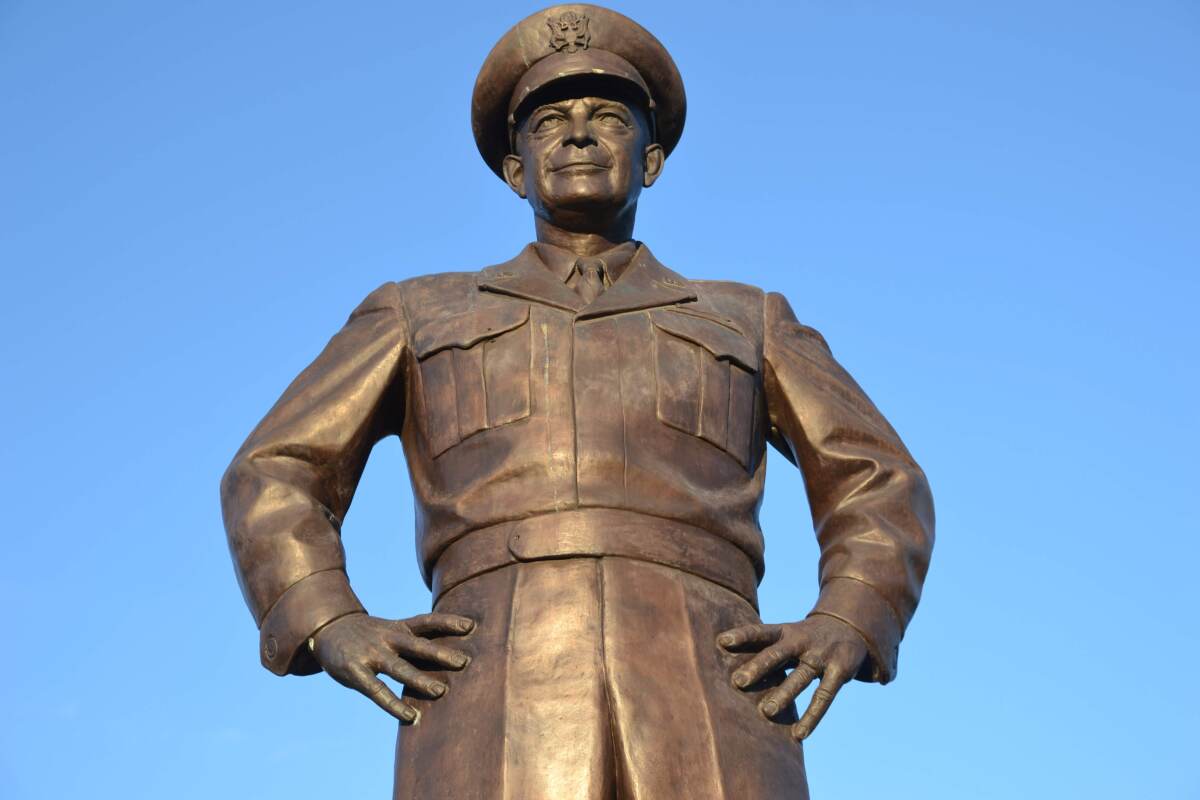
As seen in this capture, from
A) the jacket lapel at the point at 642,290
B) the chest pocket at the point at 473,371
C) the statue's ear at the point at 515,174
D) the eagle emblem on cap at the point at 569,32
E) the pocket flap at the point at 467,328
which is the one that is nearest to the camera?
the chest pocket at the point at 473,371

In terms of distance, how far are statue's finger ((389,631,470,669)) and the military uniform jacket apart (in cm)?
25

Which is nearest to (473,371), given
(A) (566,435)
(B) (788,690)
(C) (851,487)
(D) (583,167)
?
(A) (566,435)

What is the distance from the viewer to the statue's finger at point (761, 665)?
7.41m

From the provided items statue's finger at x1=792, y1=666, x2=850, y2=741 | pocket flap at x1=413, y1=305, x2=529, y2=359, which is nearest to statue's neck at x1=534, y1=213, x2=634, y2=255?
pocket flap at x1=413, y1=305, x2=529, y2=359

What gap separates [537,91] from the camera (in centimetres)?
880

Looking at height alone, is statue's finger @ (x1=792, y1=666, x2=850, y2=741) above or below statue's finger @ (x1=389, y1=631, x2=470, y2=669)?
below

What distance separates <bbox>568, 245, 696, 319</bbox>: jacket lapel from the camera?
27.3ft

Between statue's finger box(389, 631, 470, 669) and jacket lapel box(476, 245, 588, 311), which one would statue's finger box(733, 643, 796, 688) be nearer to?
statue's finger box(389, 631, 470, 669)

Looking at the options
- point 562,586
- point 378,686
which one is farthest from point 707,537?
point 378,686

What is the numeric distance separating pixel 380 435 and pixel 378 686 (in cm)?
136

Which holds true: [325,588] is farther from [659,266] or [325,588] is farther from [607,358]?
[659,266]

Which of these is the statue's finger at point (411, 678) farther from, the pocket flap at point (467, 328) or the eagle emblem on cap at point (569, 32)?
the eagle emblem on cap at point (569, 32)

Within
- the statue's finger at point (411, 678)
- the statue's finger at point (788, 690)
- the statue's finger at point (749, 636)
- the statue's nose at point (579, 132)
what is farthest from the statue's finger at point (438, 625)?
the statue's nose at point (579, 132)

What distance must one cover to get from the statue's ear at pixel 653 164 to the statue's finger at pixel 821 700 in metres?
2.58
